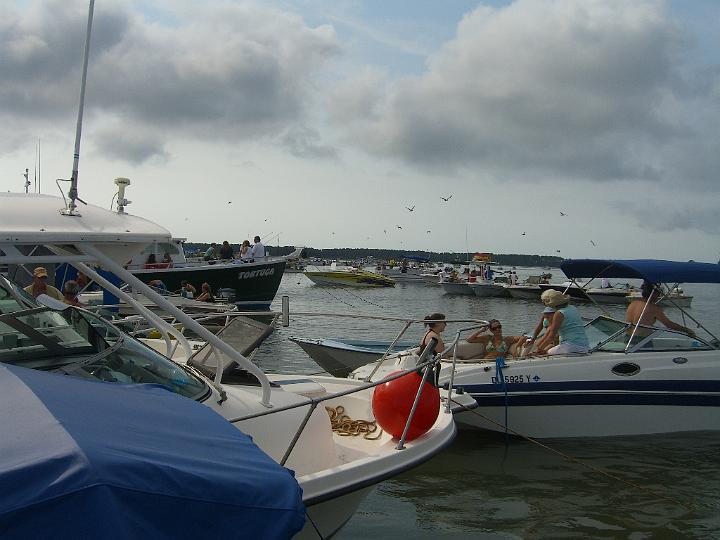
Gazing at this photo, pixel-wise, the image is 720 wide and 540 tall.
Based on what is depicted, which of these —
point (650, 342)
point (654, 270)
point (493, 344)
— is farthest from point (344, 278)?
point (650, 342)

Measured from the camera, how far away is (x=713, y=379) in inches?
372

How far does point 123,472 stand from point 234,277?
2605 cm

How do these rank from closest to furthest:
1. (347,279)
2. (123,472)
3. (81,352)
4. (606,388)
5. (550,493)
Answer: (123,472) < (81,352) < (550,493) < (606,388) < (347,279)

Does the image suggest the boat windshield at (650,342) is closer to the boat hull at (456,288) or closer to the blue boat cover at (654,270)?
the blue boat cover at (654,270)

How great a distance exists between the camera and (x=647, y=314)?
32.2ft

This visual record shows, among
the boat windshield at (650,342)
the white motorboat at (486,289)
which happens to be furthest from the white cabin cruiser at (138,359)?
the white motorboat at (486,289)

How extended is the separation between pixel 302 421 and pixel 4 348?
1939 millimetres

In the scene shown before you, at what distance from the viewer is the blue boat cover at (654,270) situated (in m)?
9.91

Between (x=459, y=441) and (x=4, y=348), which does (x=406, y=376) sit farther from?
(x=459, y=441)

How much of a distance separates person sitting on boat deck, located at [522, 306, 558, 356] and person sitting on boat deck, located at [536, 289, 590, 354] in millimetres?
96

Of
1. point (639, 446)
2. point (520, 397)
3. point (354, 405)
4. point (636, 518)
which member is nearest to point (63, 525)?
point (354, 405)

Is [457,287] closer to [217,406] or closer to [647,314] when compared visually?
[647,314]

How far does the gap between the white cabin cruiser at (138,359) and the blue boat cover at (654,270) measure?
18.3 ft

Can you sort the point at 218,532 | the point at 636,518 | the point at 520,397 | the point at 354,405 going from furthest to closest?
the point at 520,397 < the point at 636,518 < the point at 354,405 < the point at 218,532
